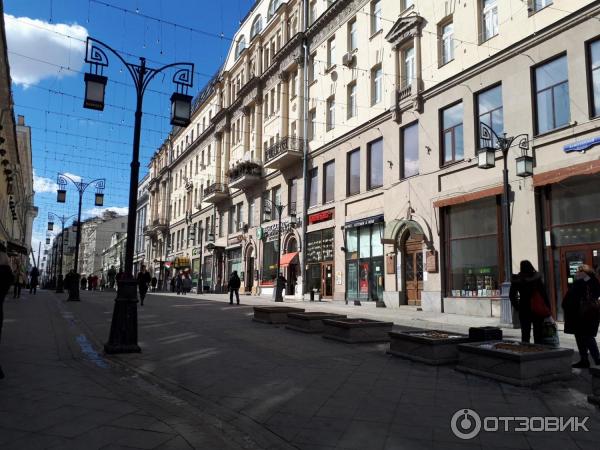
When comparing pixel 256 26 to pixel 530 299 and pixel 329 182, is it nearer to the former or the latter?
pixel 329 182

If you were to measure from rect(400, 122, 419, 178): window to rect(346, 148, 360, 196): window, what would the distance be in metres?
3.82

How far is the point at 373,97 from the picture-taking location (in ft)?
82.4

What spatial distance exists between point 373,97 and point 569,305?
758 inches

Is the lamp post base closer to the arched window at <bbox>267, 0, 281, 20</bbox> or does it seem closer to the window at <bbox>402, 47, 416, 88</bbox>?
the window at <bbox>402, 47, 416, 88</bbox>

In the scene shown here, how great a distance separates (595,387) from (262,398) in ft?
12.3

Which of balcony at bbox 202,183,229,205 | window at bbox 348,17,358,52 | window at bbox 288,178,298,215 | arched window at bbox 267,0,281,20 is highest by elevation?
arched window at bbox 267,0,281,20

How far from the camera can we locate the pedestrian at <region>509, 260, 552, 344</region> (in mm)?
8055

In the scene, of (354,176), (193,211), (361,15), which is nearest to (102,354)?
(354,176)

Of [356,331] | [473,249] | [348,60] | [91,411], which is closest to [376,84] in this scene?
[348,60]

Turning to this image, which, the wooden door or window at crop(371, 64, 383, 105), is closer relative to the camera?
the wooden door

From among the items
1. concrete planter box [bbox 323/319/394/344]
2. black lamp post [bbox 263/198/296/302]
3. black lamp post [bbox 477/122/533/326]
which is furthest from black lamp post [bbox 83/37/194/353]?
black lamp post [bbox 263/198/296/302]

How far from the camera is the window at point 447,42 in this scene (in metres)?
20.3

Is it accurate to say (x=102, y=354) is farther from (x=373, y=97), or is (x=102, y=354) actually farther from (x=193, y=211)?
(x=193, y=211)

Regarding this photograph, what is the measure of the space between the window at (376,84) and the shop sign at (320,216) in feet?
21.4
